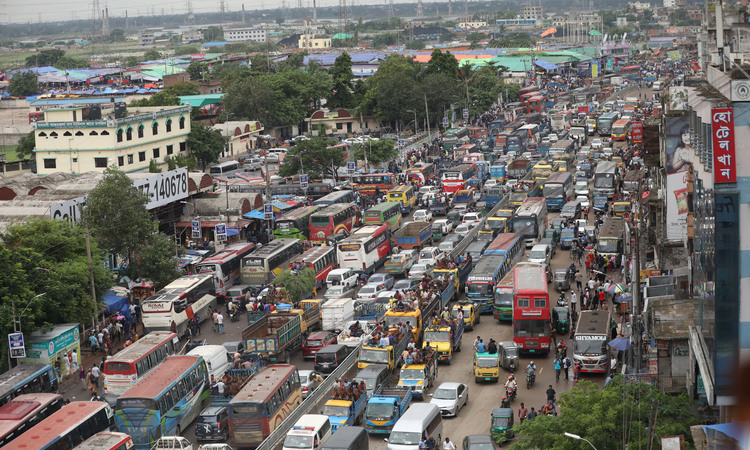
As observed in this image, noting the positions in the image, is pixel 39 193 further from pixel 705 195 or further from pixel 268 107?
pixel 268 107

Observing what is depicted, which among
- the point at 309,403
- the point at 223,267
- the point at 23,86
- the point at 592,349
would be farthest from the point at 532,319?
the point at 23,86

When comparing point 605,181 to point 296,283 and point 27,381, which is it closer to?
point 296,283

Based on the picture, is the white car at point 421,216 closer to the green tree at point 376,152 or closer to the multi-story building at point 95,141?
the green tree at point 376,152

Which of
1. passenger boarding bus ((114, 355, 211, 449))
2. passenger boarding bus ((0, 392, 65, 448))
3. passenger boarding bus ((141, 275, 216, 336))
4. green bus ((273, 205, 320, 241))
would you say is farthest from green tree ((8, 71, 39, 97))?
passenger boarding bus ((0, 392, 65, 448))

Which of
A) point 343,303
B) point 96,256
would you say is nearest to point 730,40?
point 343,303

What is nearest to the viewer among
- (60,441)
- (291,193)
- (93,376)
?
(60,441)
